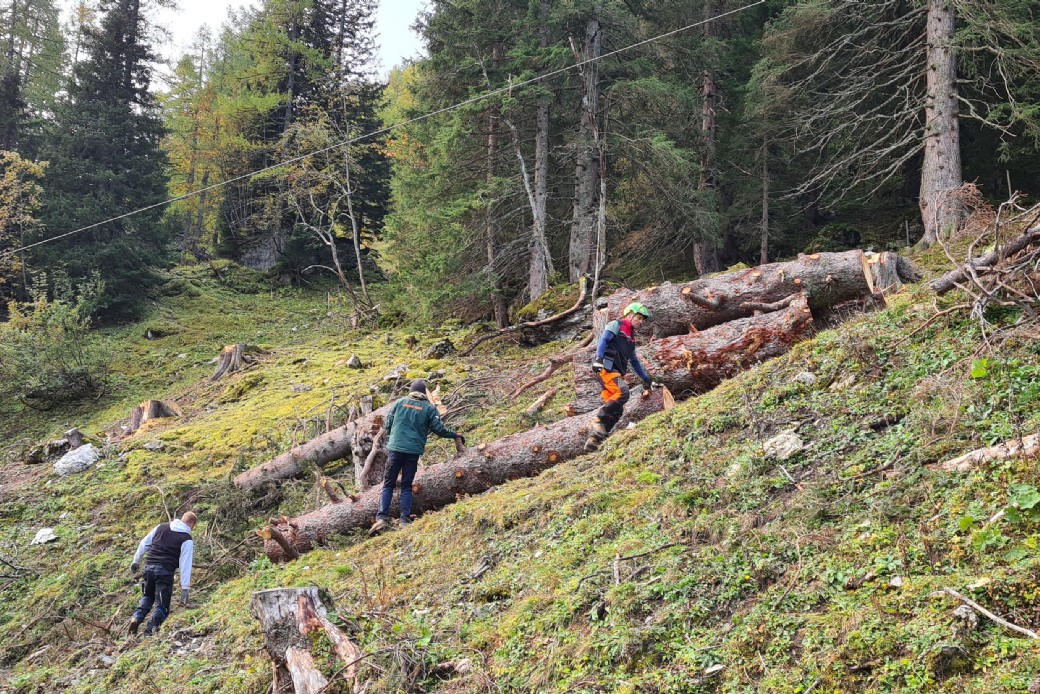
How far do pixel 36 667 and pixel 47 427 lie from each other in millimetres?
12443

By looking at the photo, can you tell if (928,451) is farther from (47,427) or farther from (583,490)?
(47,427)

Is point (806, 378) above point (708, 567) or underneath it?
above

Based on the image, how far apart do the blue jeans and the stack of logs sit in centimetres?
28

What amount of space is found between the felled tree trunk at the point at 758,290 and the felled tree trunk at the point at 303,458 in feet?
15.0

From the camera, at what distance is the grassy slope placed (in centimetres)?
317

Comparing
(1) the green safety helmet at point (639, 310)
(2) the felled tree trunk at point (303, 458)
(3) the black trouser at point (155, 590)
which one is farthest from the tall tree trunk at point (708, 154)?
(3) the black trouser at point (155, 590)

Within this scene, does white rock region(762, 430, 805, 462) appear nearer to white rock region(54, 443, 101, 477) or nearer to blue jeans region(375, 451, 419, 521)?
blue jeans region(375, 451, 419, 521)

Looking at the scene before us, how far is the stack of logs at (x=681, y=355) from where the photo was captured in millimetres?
7977

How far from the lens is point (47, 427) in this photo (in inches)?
681

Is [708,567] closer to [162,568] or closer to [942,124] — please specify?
[162,568]

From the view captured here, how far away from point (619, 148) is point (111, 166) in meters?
21.1

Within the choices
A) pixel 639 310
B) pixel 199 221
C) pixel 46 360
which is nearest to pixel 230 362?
pixel 46 360

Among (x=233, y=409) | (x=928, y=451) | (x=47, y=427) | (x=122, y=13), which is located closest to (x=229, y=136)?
(x=122, y=13)

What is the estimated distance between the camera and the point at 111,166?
2594 cm
